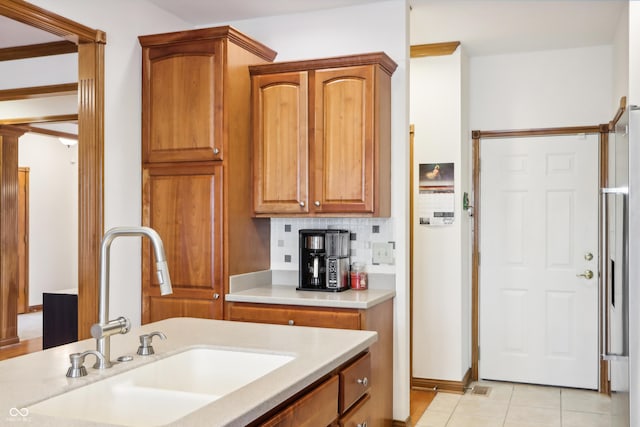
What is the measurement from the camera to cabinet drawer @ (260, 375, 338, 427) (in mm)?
1549

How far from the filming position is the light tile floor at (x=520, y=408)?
404cm

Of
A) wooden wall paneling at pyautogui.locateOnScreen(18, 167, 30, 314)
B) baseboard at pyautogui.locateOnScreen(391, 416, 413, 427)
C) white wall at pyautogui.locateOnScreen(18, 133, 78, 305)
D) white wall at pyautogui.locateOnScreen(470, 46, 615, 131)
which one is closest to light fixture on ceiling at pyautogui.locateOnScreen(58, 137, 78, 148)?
white wall at pyautogui.locateOnScreen(18, 133, 78, 305)

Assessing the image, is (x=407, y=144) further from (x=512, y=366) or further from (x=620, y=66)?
(x=512, y=366)

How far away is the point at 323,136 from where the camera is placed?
3693mm

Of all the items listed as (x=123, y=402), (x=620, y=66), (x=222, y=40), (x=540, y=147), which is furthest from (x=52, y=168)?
(x=123, y=402)

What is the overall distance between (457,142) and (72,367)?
3652 mm

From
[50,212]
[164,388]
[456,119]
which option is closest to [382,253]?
[456,119]

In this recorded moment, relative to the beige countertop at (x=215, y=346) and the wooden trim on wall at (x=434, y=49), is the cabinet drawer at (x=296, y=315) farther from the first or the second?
the wooden trim on wall at (x=434, y=49)

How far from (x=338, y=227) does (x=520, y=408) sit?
72.7 inches

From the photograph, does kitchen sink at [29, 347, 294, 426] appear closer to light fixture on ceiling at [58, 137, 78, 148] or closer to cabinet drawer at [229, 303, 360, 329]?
cabinet drawer at [229, 303, 360, 329]

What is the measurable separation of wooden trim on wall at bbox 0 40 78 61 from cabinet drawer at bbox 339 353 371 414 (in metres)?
3.81

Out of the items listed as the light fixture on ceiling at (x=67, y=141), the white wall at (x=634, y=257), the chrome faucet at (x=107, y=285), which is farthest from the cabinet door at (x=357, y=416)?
the light fixture on ceiling at (x=67, y=141)

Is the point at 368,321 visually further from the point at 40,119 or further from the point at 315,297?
the point at 40,119

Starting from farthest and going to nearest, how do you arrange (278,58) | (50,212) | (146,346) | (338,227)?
1. (50,212)
2. (278,58)
3. (338,227)
4. (146,346)
